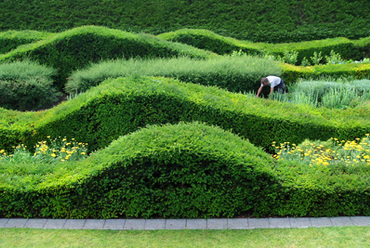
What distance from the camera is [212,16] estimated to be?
761 inches

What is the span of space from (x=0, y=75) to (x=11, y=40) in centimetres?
490

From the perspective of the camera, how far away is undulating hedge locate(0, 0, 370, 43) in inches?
726

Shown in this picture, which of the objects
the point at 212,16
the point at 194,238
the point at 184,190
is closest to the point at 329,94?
the point at 184,190

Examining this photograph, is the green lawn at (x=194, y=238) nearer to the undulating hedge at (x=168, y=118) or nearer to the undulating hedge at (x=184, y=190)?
the undulating hedge at (x=184, y=190)

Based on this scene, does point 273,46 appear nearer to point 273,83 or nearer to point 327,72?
point 327,72

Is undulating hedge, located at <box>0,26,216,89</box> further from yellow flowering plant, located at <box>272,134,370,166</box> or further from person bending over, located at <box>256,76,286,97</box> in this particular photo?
yellow flowering plant, located at <box>272,134,370,166</box>

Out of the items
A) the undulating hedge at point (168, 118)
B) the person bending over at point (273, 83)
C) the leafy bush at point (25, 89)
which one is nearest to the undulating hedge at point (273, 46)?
the person bending over at point (273, 83)

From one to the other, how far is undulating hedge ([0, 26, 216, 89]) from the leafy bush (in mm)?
1199

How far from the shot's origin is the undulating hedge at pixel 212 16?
1844cm

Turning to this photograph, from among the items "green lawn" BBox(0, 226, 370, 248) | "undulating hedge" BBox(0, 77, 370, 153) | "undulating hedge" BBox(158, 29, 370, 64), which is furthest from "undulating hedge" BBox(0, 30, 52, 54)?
"green lawn" BBox(0, 226, 370, 248)

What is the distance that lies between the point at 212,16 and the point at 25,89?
10.9 meters

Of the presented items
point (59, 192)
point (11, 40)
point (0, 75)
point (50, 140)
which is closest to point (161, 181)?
point (59, 192)

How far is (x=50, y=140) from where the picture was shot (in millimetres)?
8016

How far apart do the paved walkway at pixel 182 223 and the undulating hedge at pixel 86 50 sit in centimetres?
781
